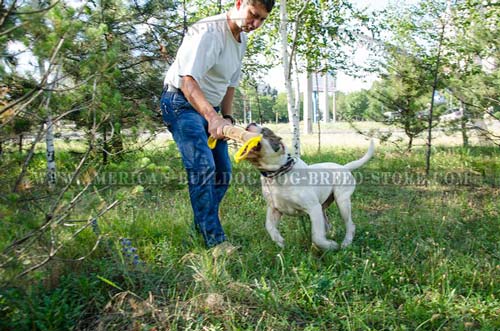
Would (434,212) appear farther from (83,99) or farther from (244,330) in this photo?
(83,99)

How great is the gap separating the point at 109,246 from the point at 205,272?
770 millimetres

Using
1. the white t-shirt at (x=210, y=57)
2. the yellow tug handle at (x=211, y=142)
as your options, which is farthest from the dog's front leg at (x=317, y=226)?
the white t-shirt at (x=210, y=57)

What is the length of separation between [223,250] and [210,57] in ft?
4.38

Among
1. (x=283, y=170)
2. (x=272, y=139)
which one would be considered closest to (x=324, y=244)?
(x=283, y=170)

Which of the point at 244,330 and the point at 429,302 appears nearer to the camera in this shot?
the point at 244,330

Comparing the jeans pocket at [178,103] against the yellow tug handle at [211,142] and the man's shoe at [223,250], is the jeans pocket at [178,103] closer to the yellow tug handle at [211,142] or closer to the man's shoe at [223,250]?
the yellow tug handle at [211,142]

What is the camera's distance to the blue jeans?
113 inches

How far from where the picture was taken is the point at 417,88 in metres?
7.80

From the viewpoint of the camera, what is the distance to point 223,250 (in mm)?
2826

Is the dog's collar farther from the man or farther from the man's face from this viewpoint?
the man's face

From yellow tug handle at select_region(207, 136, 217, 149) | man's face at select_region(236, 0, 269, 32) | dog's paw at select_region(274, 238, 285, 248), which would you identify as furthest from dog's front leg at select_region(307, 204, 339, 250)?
man's face at select_region(236, 0, 269, 32)

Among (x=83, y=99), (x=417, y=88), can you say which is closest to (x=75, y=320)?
(x=83, y=99)

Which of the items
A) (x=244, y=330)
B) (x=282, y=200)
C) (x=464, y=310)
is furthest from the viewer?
(x=282, y=200)

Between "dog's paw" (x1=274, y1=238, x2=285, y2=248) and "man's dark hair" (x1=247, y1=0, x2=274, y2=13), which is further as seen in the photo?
"dog's paw" (x1=274, y1=238, x2=285, y2=248)
